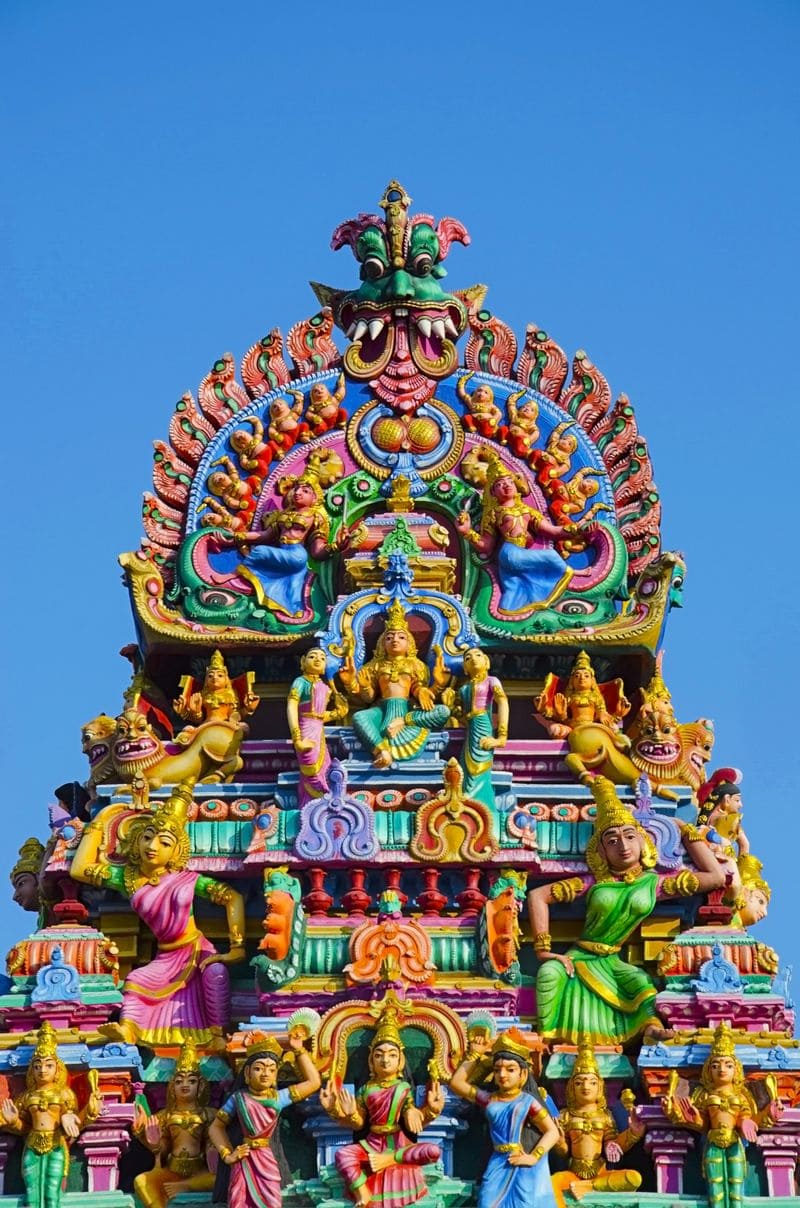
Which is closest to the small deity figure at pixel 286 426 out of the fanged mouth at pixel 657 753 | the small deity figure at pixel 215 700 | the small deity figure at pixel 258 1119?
the small deity figure at pixel 215 700

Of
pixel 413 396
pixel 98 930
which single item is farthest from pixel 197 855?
pixel 413 396

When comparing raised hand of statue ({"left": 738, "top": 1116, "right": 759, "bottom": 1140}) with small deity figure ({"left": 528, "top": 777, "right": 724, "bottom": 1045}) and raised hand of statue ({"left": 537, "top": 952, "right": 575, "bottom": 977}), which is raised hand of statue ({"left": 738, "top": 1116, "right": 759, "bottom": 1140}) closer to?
small deity figure ({"left": 528, "top": 777, "right": 724, "bottom": 1045})

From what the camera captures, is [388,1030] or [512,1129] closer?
[512,1129]

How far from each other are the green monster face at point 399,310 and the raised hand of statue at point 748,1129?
9335 mm

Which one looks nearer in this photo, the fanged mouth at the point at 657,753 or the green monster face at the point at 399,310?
the fanged mouth at the point at 657,753

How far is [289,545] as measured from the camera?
34.1 meters

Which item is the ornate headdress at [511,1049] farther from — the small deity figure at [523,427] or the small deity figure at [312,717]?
the small deity figure at [523,427]

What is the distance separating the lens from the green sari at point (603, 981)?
99.9 ft

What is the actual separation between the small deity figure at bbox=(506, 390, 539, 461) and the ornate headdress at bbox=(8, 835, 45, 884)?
6.46 m

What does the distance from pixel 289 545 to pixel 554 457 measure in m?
2.97

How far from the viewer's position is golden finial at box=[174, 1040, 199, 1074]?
29750 mm

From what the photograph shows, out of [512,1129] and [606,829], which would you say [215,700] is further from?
[512,1129]

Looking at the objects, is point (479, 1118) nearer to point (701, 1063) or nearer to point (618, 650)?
point (701, 1063)

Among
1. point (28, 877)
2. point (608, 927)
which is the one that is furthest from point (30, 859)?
point (608, 927)
